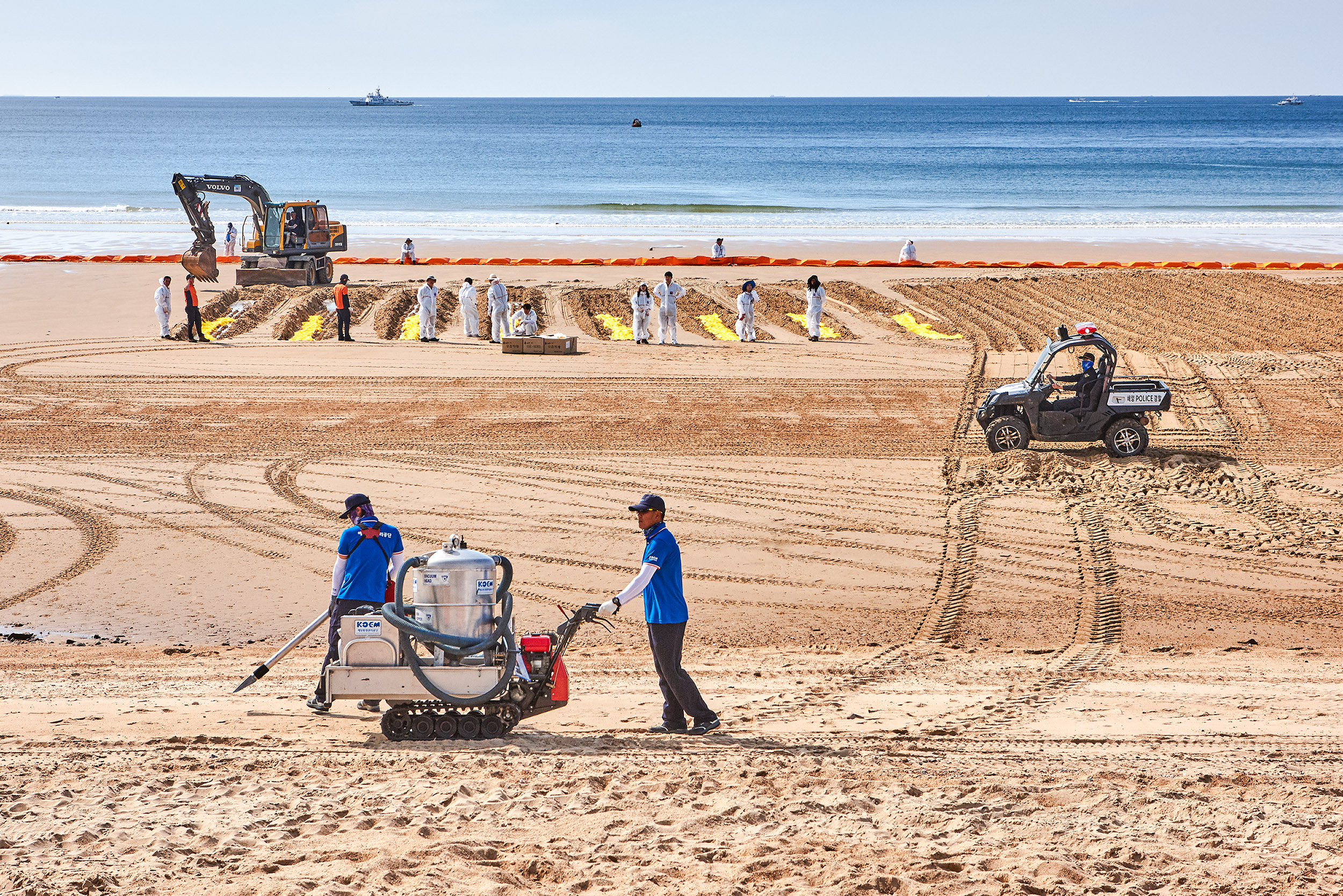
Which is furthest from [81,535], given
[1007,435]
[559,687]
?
[1007,435]

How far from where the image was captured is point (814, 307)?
75.0ft

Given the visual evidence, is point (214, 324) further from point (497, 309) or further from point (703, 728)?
point (703, 728)

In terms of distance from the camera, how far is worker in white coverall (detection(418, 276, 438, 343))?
22.8 m

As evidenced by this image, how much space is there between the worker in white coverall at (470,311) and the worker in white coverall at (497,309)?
0.32 m

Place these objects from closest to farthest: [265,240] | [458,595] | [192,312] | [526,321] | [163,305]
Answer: [458,595] → [526,321] → [192,312] → [163,305] → [265,240]

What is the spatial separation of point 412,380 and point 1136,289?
17.4 m

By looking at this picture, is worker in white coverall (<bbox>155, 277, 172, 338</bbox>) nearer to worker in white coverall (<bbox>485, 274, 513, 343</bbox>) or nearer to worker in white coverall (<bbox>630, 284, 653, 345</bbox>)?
worker in white coverall (<bbox>485, 274, 513, 343</bbox>)

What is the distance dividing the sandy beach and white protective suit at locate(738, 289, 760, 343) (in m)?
0.82

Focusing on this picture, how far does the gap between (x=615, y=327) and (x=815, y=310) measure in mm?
4332

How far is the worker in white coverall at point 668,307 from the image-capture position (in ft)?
74.1

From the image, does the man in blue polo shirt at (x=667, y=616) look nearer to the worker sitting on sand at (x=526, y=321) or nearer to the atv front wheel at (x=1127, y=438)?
the atv front wheel at (x=1127, y=438)

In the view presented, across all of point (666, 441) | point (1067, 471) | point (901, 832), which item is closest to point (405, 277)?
point (666, 441)

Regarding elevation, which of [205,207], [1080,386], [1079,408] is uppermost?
[205,207]

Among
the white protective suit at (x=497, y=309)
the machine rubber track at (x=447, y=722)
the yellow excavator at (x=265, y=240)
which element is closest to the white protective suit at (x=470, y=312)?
the white protective suit at (x=497, y=309)
